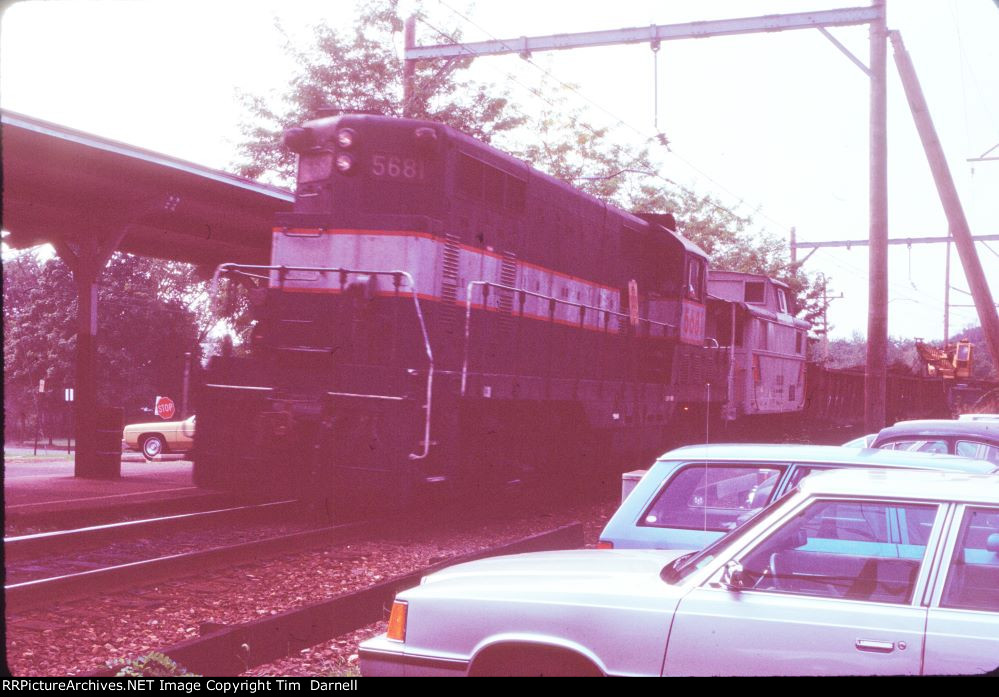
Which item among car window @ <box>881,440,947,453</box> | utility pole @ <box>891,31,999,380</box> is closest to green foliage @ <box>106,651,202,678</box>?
car window @ <box>881,440,947,453</box>

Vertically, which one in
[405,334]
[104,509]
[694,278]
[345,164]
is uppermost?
[345,164]

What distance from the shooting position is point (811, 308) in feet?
169

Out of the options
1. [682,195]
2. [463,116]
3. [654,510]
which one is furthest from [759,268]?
[654,510]

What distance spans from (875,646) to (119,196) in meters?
12.9

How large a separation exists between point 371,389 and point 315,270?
1463mm

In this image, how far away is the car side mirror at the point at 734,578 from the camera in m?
3.54

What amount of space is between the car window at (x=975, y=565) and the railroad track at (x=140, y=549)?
229 inches

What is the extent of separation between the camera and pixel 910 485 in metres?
3.66

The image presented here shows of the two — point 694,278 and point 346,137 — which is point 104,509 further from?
point 694,278

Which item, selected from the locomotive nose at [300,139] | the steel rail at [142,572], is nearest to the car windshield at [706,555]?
the steel rail at [142,572]

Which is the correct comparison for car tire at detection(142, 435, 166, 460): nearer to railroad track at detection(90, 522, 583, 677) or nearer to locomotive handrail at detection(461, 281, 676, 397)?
locomotive handrail at detection(461, 281, 676, 397)

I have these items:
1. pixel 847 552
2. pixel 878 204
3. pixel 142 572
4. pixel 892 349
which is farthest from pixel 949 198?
pixel 892 349

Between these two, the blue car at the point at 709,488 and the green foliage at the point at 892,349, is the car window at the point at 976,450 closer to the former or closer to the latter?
the blue car at the point at 709,488

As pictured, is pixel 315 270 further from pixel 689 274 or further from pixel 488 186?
pixel 689 274
